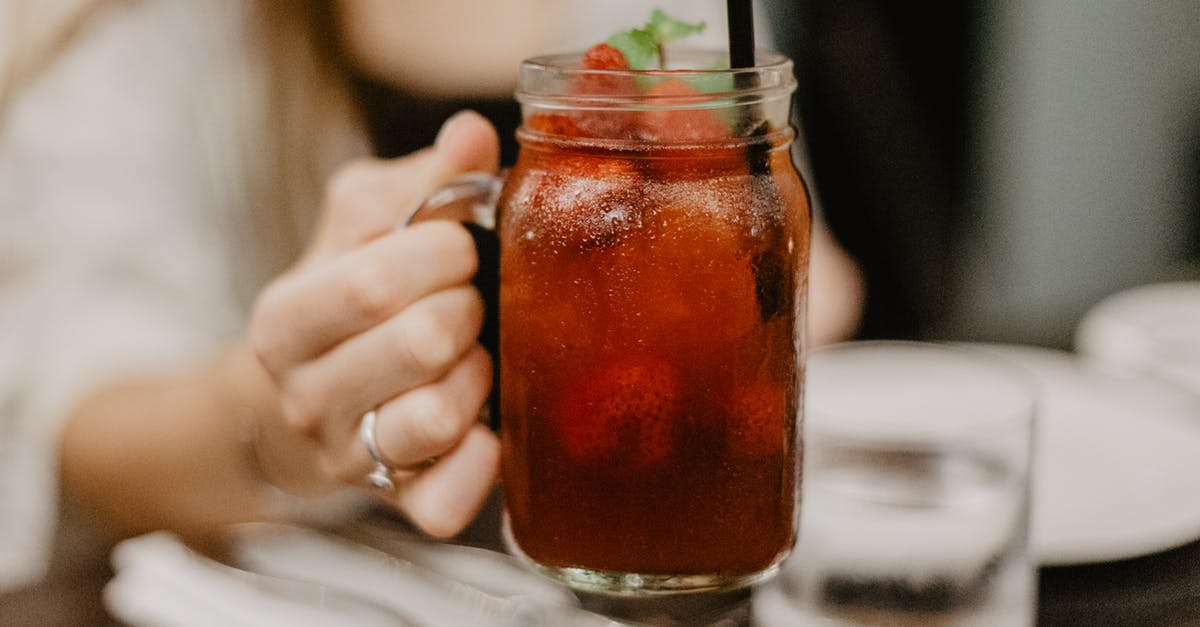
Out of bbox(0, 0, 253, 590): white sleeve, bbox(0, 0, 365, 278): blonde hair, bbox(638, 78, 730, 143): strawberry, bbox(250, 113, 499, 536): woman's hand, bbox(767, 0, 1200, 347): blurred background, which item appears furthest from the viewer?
bbox(767, 0, 1200, 347): blurred background

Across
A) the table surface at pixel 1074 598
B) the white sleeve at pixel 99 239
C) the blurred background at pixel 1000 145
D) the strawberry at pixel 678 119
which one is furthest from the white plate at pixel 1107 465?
the blurred background at pixel 1000 145

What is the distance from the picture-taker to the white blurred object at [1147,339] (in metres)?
1.30

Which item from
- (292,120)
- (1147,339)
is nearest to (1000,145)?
(1147,339)

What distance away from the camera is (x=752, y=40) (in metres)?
0.58

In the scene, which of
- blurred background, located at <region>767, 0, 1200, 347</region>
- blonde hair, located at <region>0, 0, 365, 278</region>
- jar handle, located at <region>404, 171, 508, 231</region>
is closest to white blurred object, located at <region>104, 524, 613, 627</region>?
jar handle, located at <region>404, 171, 508, 231</region>

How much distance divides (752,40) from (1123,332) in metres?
0.97

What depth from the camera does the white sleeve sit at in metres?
1.27

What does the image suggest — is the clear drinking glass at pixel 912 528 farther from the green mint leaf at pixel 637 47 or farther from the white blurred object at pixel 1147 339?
the white blurred object at pixel 1147 339

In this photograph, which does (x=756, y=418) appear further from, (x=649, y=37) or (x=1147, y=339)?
(x=1147, y=339)

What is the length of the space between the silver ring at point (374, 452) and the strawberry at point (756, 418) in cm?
24

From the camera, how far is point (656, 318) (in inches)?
22.1

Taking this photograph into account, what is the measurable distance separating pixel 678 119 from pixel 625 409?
0.15m

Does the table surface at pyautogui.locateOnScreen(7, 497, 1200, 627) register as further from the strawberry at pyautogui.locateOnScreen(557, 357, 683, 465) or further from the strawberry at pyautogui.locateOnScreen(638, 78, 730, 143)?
the strawberry at pyautogui.locateOnScreen(638, 78, 730, 143)

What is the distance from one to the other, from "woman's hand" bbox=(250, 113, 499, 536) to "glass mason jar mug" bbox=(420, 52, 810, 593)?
55 mm
